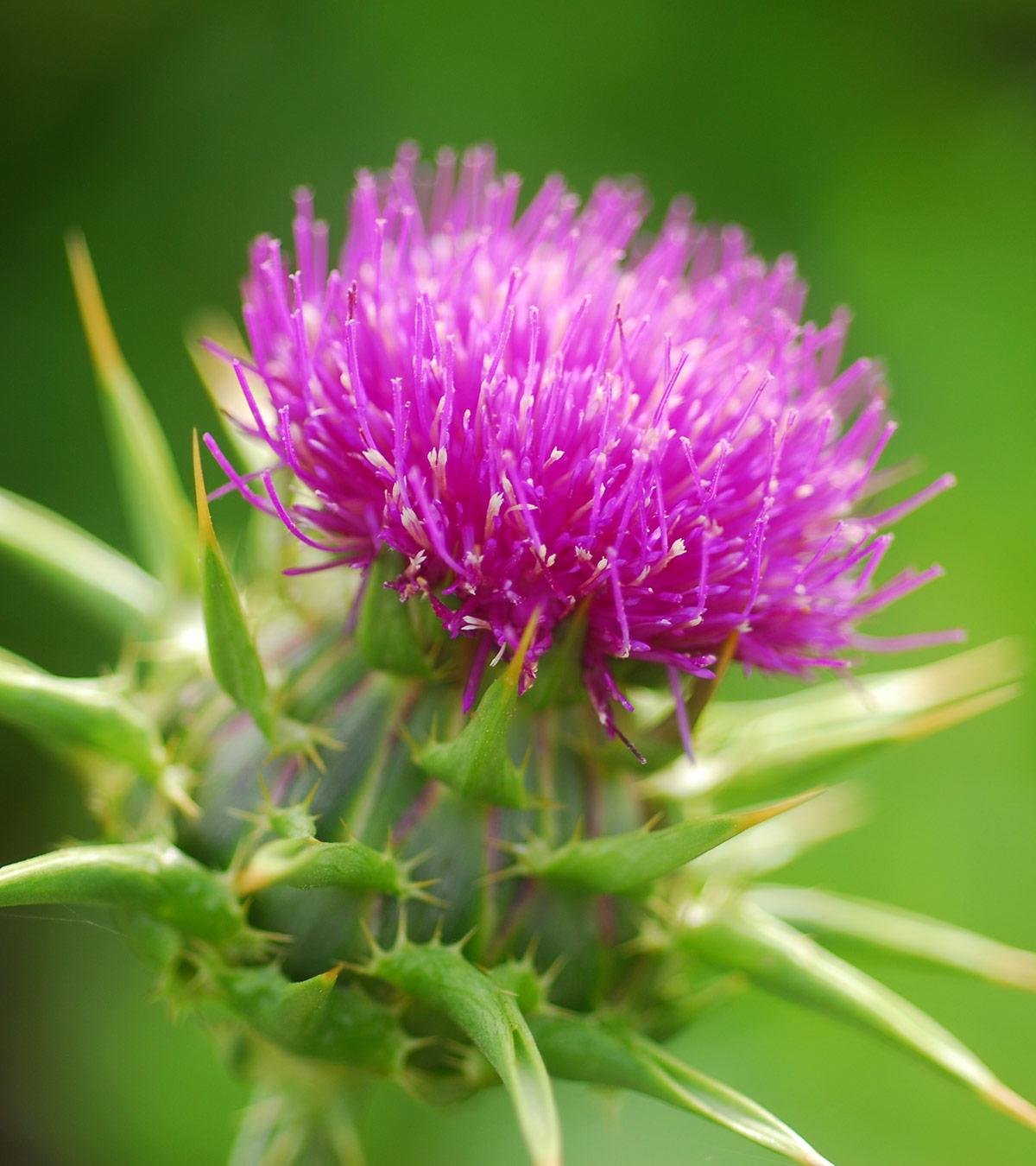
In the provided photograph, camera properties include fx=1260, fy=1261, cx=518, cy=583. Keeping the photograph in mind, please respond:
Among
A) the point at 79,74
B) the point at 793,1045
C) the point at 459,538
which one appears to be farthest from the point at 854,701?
the point at 79,74

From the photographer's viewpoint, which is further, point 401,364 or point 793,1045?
point 793,1045

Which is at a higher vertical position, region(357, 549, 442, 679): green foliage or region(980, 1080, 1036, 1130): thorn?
region(357, 549, 442, 679): green foliage

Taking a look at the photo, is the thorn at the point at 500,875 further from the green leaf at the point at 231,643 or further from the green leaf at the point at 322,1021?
the green leaf at the point at 231,643

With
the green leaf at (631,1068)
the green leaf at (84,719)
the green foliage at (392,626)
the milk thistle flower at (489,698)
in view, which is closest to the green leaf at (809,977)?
the milk thistle flower at (489,698)

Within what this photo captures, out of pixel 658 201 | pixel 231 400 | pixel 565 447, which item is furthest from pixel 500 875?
pixel 658 201

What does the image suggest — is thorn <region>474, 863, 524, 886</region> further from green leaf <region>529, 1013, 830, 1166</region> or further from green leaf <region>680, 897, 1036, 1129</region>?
green leaf <region>680, 897, 1036, 1129</region>

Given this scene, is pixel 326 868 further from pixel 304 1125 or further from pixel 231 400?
pixel 231 400

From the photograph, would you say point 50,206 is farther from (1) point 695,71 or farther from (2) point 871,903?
(2) point 871,903

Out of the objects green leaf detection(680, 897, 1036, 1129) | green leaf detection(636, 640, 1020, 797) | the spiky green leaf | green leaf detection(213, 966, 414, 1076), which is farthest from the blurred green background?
green leaf detection(213, 966, 414, 1076)
